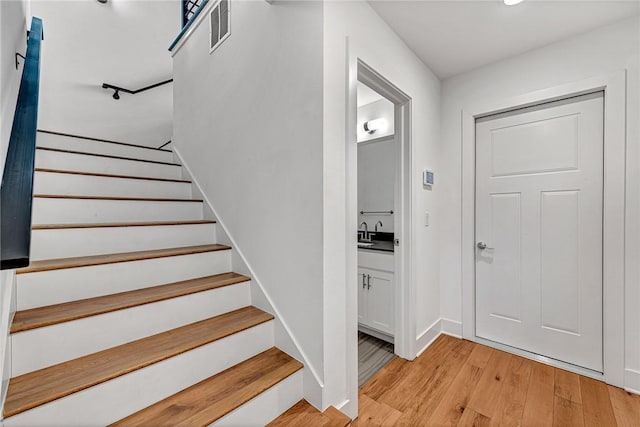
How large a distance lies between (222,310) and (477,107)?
272cm

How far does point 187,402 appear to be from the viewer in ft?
3.85

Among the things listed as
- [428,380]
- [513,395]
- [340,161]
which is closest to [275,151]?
[340,161]

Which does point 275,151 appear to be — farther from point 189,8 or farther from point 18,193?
point 189,8

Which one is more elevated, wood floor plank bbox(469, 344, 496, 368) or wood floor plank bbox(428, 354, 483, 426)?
wood floor plank bbox(469, 344, 496, 368)

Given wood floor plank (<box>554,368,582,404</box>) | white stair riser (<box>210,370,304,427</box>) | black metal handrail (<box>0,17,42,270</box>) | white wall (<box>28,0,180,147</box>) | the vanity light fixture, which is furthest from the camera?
the vanity light fixture

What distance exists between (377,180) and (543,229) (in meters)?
1.63

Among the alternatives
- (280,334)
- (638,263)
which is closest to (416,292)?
(280,334)

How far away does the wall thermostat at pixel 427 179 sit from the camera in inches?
93.2

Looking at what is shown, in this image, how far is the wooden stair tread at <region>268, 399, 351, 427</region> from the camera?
127cm

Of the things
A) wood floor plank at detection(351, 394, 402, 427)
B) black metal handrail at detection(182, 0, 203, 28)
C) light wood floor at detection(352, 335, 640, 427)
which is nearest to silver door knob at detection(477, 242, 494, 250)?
light wood floor at detection(352, 335, 640, 427)

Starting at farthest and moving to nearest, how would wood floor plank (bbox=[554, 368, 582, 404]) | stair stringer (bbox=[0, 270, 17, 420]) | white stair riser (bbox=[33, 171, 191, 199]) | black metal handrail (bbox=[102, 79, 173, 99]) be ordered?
black metal handrail (bbox=[102, 79, 173, 99])
white stair riser (bbox=[33, 171, 191, 199])
wood floor plank (bbox=[554, 368, 582, 404])
stair stringer (bbox=[0, 270, 17, 420])

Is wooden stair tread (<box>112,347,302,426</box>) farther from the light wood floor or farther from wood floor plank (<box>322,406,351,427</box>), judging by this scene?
the light wood floor

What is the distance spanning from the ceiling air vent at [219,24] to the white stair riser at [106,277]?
68.1 inches

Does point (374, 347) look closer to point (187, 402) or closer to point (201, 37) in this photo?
point (187, 402)
